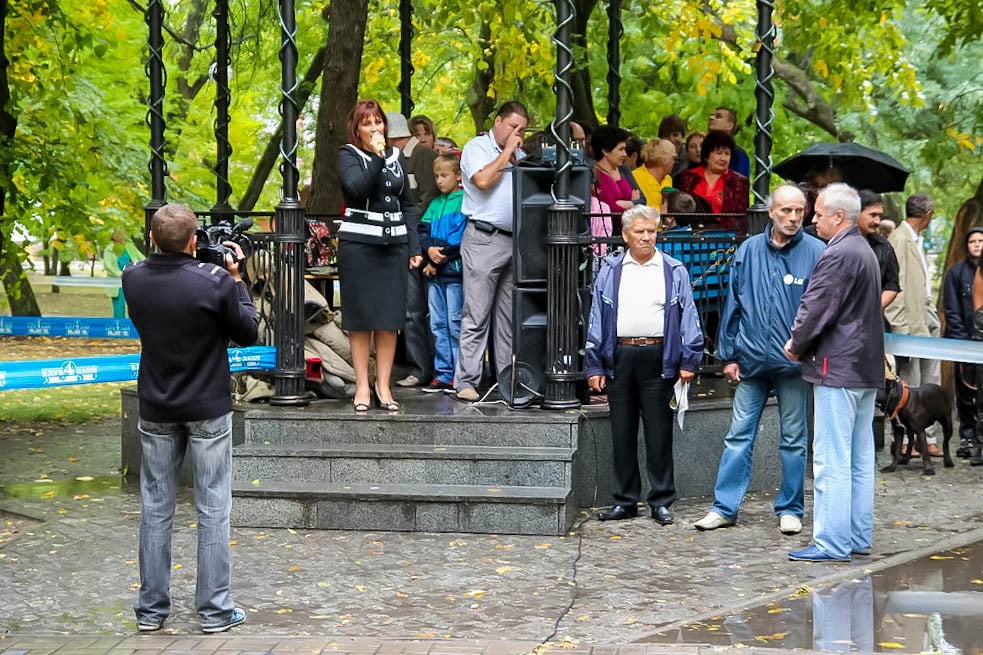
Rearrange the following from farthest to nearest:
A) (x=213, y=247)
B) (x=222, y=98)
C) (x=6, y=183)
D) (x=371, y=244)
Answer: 1. (x=6, y=183)
2. (x=222, y=98)
3. (x=371, y=244)
4. (x=213, y=247)

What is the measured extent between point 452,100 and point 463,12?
40.1 ft

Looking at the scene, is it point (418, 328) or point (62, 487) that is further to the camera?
point (418, 328)

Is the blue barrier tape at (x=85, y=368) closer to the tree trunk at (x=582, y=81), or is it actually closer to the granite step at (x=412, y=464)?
the granite step at (x=412, y=464)

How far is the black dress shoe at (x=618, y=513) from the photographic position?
376 inches

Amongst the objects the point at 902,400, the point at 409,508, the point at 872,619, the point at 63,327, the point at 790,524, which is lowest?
the point at 872,619

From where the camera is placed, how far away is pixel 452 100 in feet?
96.1

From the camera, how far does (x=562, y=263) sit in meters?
10.1

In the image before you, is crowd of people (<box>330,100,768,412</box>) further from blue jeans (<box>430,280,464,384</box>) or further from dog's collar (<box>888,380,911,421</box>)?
dog's collar (<box>888,380,911,421</box>)

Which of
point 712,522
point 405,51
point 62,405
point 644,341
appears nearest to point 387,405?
point 644,341

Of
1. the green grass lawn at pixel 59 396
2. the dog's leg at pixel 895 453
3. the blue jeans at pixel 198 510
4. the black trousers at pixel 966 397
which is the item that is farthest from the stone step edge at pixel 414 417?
the green grass lawn at pixel 59 396

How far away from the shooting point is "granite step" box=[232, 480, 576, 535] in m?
9.07

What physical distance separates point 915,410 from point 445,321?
11.7ft

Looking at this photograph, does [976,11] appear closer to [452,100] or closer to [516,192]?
[516,192]

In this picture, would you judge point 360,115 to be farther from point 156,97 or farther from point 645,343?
point 645,343
